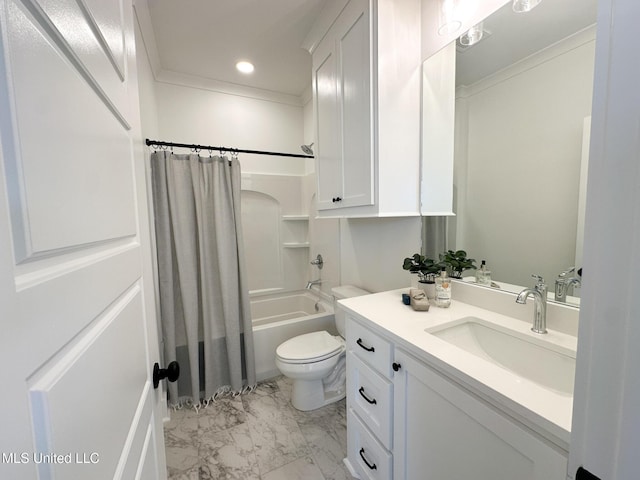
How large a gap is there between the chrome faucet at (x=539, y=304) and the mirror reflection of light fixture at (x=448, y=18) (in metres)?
1.25

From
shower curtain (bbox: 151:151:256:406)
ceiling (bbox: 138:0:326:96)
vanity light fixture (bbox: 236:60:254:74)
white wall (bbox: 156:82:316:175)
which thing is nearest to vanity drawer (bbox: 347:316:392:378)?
shower curtain (bbox: 151:151:256:406)

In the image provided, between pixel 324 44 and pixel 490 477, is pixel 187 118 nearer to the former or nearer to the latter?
pixel 324 44

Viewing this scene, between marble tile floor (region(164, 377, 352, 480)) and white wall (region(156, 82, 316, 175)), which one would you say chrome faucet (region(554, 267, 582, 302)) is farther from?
white wall (region(156, 82, 316, 175))

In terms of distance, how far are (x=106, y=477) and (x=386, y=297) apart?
1.25 meters

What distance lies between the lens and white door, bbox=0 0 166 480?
258 millimetres

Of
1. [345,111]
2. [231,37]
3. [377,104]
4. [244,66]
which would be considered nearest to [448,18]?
[377,104]

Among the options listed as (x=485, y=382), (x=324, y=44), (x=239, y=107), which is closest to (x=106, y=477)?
(x=485, y=382)

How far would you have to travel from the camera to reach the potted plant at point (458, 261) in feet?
4.34

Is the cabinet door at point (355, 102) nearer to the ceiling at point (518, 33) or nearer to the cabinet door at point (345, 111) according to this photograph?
the cabinet door at point (345, 111)

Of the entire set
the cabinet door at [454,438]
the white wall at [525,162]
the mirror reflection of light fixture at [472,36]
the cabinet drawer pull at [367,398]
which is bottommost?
the cabinet drawer pull at [367,398]

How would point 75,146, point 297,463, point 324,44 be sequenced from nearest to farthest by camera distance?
point 75,146
point 297,463
point 324,44

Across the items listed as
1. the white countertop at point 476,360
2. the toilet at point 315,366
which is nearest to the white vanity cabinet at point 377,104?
the white countertop at point 476,360

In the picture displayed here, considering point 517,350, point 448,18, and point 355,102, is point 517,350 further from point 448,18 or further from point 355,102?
point 448,18

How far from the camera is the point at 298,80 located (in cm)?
257
